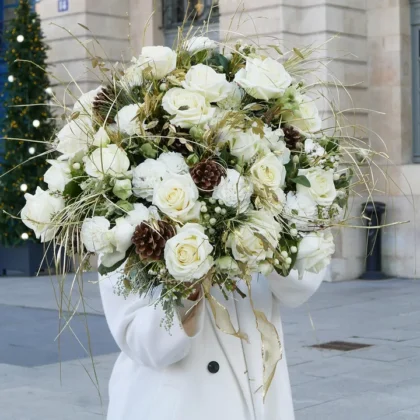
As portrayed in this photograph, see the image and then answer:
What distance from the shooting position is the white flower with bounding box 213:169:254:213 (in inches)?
103

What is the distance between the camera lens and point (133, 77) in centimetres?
281

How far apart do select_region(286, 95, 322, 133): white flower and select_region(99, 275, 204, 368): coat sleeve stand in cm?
59

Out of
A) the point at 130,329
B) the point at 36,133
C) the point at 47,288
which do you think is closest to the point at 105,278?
the point at 130,329

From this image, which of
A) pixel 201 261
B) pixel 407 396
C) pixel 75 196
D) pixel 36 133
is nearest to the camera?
pixel 201 261

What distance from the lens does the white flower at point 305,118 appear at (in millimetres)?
2857

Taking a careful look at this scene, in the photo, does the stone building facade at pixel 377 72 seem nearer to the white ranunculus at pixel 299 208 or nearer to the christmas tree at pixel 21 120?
the christmas tree at pixel 21 120

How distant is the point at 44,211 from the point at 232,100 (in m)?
0.61

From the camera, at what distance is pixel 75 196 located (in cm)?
274

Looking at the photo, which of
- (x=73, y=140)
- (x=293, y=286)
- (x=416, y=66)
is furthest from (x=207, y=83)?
(x=416, y=66)

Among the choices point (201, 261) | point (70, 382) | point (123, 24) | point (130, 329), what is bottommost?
point (70, 382)

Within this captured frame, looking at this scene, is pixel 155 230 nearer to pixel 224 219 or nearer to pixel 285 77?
pixel 224 219

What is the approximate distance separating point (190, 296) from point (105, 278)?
0.27m

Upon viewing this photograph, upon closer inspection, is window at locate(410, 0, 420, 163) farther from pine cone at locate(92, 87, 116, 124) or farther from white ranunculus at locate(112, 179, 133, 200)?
white ranunculus at locate(112, 179, 133, 200)

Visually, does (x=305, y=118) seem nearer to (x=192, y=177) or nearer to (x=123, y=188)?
(x=192, y=177)
